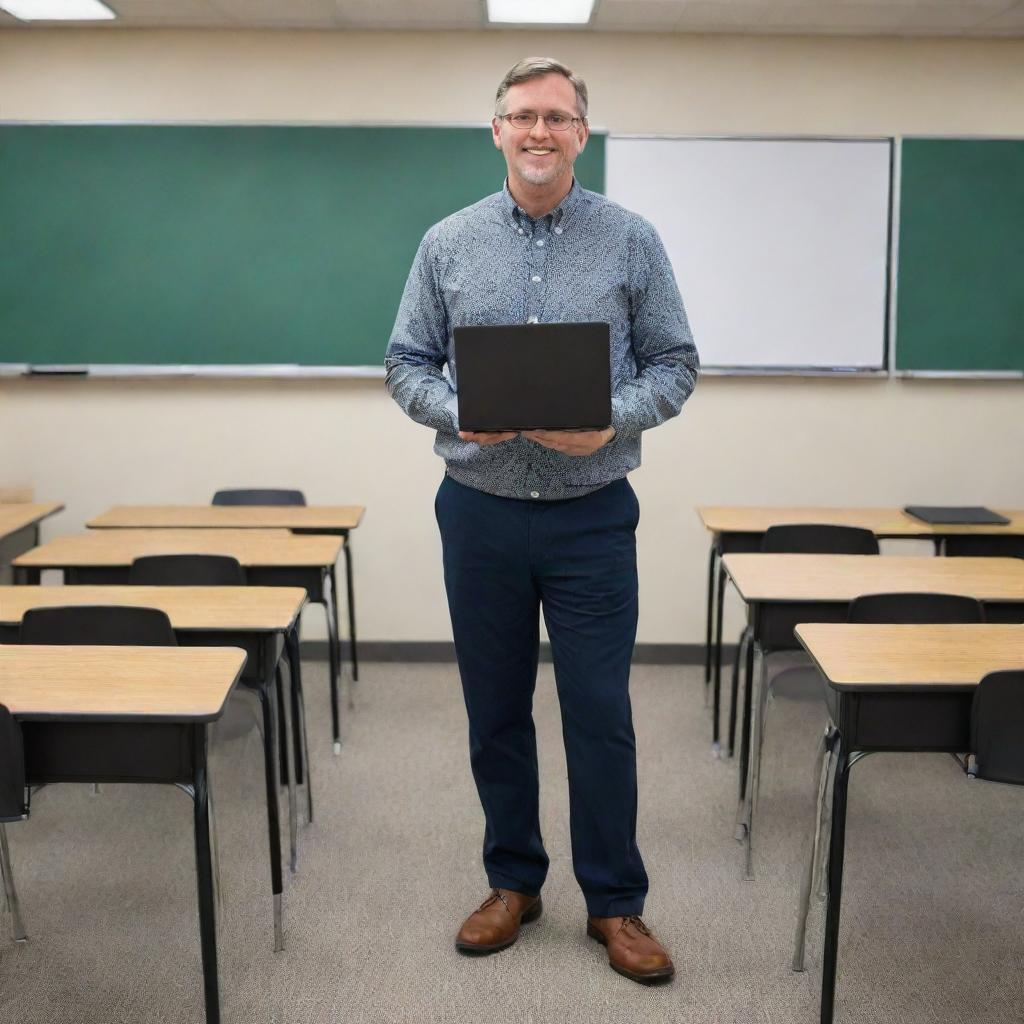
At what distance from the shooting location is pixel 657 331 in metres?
2.27

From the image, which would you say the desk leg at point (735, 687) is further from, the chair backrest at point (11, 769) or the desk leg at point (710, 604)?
the chair backrest at point (11, 769)

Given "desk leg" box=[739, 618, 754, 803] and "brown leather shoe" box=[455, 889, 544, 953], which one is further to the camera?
"desk leg" box=[739, 618, 754, 803]

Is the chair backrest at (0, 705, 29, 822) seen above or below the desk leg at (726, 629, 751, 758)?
above

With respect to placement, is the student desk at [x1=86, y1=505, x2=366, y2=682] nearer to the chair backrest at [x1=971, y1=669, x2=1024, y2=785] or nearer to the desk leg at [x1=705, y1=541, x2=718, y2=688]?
the desk leg at [x1=705, y1=541, x2=718, y2=688]

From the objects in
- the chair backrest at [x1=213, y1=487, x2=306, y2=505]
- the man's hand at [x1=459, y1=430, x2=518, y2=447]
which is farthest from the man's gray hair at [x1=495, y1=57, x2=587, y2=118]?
the chair backrest at [x1=213, y1=487, x2=306, y2=505]

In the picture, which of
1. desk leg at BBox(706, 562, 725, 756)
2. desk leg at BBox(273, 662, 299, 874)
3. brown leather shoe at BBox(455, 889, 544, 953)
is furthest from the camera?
desk leg at BBox(706, 562, 725, 756)

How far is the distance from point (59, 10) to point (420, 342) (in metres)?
2.90

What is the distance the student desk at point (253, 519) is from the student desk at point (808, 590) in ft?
4.58

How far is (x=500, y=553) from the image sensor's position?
7.57ft

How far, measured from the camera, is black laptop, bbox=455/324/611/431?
78.8 inches

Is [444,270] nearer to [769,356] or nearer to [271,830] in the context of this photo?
[271,830]

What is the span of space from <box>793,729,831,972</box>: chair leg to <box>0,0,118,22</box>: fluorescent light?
370cm

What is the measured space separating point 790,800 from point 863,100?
2830mm

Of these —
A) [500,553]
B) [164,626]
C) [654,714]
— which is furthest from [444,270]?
[654,714]
